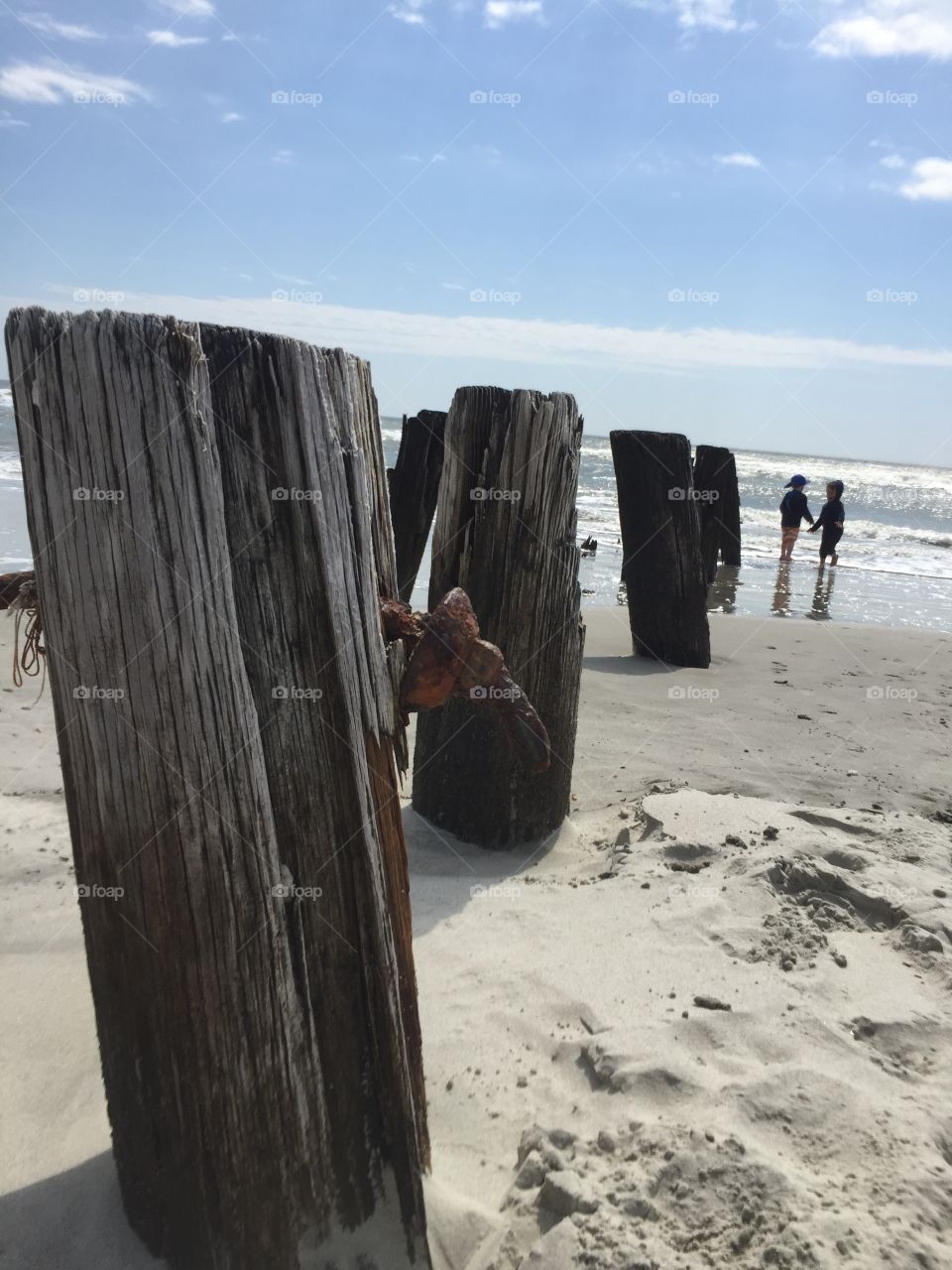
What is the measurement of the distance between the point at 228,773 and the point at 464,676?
1.57 ft

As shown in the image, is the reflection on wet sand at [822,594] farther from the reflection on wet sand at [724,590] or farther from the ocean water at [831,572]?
the reflection on wet sand at [724,590]

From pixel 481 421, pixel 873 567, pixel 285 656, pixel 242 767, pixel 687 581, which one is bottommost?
pixel 873 567

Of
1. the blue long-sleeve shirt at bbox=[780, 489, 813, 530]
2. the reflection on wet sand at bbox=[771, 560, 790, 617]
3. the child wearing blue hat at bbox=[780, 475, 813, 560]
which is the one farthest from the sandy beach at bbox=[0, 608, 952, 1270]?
the blue long-sleeve shirt at bbox=[780, 489, 813, 530]

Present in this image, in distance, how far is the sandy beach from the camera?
6.10ft

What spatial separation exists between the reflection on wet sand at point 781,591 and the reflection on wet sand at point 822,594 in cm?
33

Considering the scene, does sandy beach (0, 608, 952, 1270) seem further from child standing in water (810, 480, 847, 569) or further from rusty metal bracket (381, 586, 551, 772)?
child standing in water (810, 480, 847, 569)

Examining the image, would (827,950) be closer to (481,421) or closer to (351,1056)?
(351,1056)

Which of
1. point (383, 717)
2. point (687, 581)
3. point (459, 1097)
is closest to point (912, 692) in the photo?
point (687, 581)

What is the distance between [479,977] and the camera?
2.85 meters

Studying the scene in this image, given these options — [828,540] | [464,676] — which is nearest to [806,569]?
[828,540]

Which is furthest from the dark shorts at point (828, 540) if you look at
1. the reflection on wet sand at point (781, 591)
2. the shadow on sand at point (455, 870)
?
the shadow on sand at point (455, 870)

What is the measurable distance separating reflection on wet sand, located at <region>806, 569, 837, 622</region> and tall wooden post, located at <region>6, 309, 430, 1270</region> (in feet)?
33.4

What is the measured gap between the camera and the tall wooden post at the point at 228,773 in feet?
5.04

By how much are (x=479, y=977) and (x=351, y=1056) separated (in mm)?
1133
